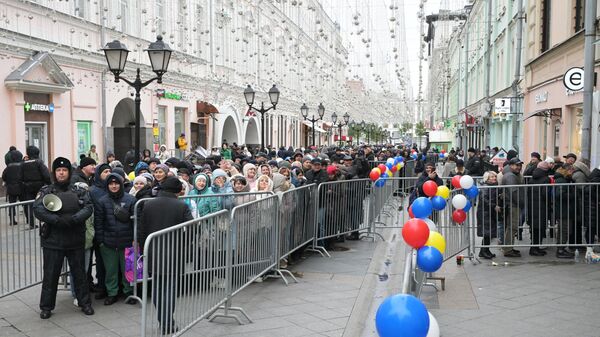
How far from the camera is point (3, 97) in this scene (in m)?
17.4

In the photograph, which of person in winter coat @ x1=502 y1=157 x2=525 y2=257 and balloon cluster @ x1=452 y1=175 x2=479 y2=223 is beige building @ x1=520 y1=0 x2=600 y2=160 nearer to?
person in winter coat @ x1=502 y1=157 x2=525 y2=257

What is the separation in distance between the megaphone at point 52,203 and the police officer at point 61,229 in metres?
0.05

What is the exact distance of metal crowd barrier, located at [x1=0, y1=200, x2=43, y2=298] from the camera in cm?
679

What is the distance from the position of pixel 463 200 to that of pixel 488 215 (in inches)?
42.1

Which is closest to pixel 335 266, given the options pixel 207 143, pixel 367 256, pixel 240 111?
pixel 367 256

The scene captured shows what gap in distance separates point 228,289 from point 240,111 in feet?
100

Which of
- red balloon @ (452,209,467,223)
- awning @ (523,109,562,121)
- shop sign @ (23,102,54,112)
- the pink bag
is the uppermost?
shop sign @ (23,102,54,112)

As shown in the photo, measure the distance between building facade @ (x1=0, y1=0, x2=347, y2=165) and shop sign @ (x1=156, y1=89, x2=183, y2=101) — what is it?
0.16 ft

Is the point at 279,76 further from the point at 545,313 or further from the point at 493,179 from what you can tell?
the point at 545,313

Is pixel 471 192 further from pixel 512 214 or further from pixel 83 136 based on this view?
pixel 83 136

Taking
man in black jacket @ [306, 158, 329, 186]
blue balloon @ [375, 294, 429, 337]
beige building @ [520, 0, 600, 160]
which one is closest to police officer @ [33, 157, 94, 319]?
blue balloon @ [375, 294, 429, 337]

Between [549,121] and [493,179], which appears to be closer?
[493,179]

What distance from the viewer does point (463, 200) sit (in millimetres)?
9297

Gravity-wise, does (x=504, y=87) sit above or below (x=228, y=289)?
above
